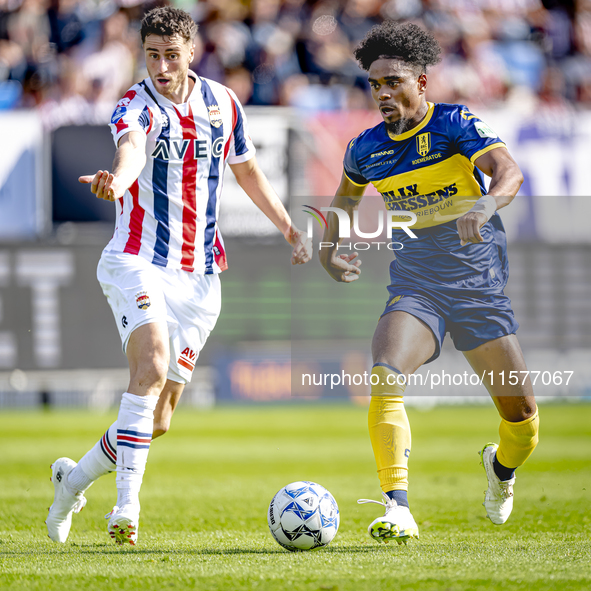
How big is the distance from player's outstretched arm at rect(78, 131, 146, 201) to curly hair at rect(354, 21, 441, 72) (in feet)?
4.25

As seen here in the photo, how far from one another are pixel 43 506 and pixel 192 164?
2861 mm

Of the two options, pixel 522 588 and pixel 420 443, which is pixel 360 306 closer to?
pixel 420 443

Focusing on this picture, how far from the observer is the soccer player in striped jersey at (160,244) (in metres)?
4.61

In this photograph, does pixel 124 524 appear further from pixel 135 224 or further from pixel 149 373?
pixel 135 224

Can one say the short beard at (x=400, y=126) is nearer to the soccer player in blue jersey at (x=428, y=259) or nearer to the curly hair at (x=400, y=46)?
the soccer player in blue jersey at (x=428, y=259)

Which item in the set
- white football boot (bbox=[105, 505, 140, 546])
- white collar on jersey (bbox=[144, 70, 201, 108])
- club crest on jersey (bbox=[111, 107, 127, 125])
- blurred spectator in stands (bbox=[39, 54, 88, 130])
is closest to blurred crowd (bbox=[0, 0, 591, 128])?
blurred spectator in stands (bbox=[39, 54, 88, 130])

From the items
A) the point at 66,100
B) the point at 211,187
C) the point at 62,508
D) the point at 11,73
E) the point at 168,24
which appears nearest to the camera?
the point at 168,24

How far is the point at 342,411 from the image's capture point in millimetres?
17125

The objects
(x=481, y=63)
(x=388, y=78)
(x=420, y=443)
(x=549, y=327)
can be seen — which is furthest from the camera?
(x=481, y=63)

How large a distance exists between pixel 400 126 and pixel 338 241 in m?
A: 0.76

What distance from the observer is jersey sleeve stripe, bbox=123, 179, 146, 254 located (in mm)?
4902

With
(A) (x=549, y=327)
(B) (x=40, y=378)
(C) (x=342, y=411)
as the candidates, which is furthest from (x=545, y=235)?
(B) (x=40, y=378)

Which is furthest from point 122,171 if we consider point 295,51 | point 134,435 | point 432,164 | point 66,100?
point 295,51

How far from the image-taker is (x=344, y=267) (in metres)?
5.23
